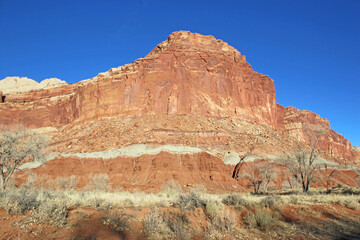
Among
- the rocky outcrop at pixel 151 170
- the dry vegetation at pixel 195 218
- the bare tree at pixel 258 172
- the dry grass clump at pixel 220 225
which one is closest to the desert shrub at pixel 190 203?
the dry vegetation at pixel 195 218

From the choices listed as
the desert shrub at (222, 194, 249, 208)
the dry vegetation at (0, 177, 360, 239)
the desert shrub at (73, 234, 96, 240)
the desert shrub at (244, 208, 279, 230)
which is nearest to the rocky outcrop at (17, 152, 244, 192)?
the desert shrub at (222, 194, 249, 208)

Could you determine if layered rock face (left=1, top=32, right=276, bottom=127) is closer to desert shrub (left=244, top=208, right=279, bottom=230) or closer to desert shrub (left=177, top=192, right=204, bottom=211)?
desert shrub (left=177, top=192, right=204, bottom=211)

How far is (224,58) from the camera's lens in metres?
68.9

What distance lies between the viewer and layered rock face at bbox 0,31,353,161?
5572cm

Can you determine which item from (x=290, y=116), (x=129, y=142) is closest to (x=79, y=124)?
(x=129, y=142)

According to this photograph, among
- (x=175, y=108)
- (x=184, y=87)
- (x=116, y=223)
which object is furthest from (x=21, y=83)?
(x=116, y=223)

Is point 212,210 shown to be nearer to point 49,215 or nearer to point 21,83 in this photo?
point 49,215

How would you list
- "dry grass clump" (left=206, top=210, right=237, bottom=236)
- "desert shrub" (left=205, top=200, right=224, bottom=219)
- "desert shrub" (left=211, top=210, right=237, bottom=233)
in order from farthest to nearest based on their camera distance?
"desert shrub" (left=205, top=200, right=224, bottom=219)
"desert shrub" (left=211, top=210, right=237, bottom=233)
"dry grass clump" (left=206, top=210, right=237, bottom=236)

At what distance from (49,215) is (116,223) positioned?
2.11 m

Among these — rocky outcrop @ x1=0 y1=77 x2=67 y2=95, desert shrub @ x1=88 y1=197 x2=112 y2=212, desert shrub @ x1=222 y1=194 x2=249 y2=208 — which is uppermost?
rocky outcrop @ x1=0 y1=77 x2=67 y2=95

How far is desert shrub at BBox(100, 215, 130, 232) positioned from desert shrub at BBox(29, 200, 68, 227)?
136 cm

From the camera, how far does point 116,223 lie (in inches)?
339

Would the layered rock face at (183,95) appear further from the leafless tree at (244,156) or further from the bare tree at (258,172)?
the bare tree at (258,172)

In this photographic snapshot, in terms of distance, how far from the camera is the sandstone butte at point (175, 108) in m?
46.4
